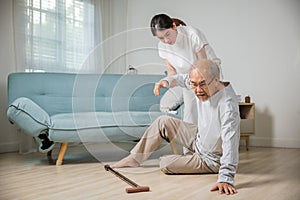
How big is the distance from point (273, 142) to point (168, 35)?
7.24ft

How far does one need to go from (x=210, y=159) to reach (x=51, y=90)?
1.48m

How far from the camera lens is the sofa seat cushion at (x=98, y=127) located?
2.39 m

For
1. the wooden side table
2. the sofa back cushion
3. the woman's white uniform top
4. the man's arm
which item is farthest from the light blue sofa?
the wooden side table

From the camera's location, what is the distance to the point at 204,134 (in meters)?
2.00

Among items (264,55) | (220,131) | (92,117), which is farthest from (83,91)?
(264,55)

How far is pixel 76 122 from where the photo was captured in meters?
2.43

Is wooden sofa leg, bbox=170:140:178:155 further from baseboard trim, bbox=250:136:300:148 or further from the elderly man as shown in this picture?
baseboard trim, bbox=250:136:300:148

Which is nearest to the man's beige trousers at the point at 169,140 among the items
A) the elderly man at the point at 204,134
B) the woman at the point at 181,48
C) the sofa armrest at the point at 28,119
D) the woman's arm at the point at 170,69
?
the elderly man at the point at 204,134

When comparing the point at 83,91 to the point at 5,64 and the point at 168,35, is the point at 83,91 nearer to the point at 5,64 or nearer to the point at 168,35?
the point at 168,35

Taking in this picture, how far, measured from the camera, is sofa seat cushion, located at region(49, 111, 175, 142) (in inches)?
94.3

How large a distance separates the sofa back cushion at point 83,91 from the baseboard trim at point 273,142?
4.62ft

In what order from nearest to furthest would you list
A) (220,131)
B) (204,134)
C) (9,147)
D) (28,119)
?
1. (220,131)
2. (204,134)
3. (28,119)
4. (9,147)

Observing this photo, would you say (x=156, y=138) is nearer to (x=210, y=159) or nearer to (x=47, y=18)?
(x=210, y=159)

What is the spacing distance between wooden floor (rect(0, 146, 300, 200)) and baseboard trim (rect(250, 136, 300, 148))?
3.08ft
